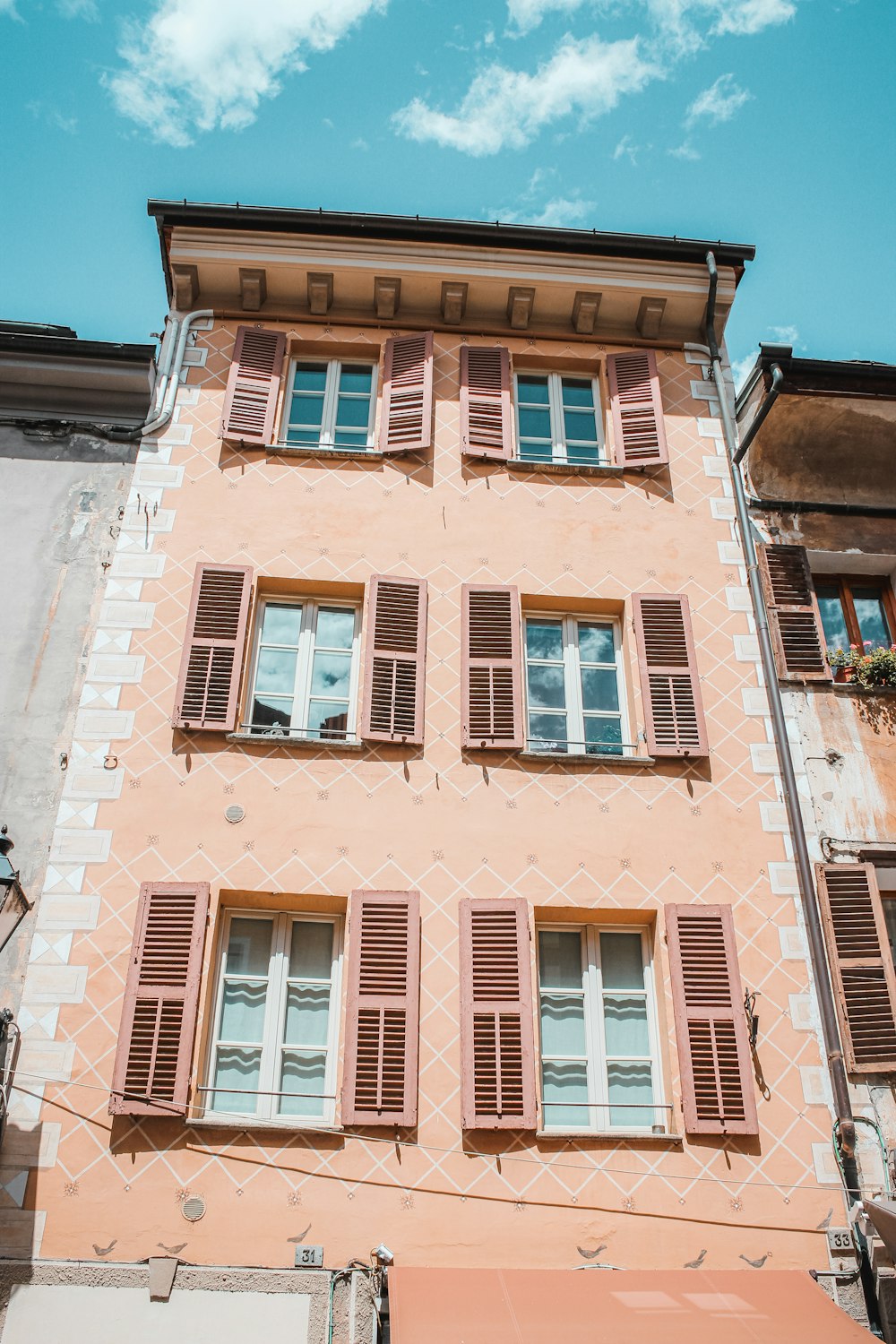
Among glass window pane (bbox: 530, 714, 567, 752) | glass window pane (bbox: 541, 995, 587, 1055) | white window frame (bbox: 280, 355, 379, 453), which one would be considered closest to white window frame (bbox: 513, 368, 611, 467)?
white window frame (bbox: 280, 355, 379, 453)

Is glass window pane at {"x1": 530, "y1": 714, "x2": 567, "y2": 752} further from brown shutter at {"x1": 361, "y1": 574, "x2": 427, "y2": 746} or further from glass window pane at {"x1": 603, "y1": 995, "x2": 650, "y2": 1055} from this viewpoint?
glass window pane at {"x1": 603, "y1": 995, "x2": 650, "y2": 1055}

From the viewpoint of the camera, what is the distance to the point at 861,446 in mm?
10664

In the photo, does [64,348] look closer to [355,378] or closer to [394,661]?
[355,378]

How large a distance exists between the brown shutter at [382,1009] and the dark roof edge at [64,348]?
556cm

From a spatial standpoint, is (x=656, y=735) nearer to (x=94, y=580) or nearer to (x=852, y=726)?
(x=852, y=726)

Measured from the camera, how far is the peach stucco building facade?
699 cm

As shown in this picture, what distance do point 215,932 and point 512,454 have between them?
514 centimetres

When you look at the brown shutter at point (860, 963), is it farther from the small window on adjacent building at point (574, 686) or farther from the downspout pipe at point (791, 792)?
the small window on adjacent building at point (574, 686)

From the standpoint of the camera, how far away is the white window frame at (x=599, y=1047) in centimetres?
750

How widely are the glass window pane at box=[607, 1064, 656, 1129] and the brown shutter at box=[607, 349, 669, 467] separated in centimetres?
540

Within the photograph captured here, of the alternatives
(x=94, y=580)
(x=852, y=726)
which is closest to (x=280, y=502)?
(x=94, y=580)

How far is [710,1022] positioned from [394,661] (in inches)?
143

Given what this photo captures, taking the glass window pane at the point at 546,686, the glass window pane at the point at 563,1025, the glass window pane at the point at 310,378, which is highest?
the glass window pane at the point at 310,378

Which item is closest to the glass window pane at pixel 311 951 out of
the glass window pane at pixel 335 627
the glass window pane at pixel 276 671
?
the glass window pane at pixel 276 671
